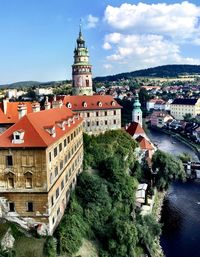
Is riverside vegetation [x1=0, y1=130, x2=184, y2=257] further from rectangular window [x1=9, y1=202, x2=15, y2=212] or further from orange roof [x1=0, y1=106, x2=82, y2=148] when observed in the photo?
orange roof [x1=0, y1=106, x2=82, y2=148]

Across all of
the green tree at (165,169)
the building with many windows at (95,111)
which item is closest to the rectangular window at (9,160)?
the building with many windows at (95,111)

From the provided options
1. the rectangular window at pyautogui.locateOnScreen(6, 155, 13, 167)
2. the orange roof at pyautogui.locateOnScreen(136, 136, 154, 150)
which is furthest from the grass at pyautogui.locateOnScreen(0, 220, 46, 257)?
the orange roof at pyautogui.locateOnScreen(136, 136, 154, 150)

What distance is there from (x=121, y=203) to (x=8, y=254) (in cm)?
1686

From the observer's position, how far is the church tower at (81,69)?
60656 mm

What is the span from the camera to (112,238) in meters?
34.0

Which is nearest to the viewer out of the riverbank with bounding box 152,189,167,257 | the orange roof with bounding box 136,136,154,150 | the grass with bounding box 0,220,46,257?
the grass with bounding box 0,220,46,257

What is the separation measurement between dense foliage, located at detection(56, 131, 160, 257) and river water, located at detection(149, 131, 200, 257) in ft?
9.20

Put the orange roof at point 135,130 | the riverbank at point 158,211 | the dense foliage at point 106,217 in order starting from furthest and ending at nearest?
the orange roof at point 135,130 < the riverbank at point 158,211 < the dense foliage at point 106,217

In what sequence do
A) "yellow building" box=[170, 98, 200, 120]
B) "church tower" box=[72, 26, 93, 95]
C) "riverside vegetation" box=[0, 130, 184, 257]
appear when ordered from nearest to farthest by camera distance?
"riverside vegetation" box=[0, 130, 184, 257], "church tower" box=[72, 26, 93, 95], "yellow building" box=[170, 98, 200, 120]

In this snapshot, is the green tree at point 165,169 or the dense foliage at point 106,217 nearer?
the dense foliage at point 106,217

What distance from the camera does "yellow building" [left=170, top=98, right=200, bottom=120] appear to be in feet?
433

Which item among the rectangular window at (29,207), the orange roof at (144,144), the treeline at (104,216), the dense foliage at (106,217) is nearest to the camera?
the rectangular window at (29,207)

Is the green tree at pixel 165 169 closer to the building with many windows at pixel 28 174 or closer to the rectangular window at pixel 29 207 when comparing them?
the building with many windows at pixel 28 174

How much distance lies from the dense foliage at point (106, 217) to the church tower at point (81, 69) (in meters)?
17.1
